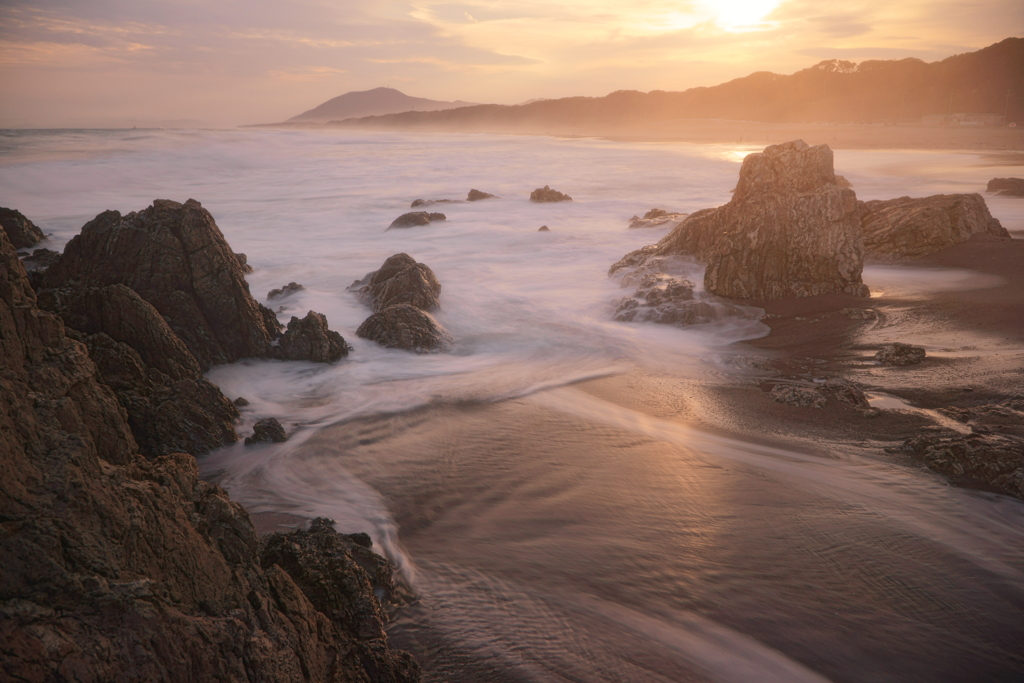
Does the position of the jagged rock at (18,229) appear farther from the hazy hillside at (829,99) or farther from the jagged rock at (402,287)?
the hazy hillside at (829,99)

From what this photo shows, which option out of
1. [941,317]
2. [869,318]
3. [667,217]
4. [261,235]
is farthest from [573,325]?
[261,235]

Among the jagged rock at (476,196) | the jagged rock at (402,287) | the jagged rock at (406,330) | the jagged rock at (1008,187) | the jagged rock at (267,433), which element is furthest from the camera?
the jagged rock at (476,196)

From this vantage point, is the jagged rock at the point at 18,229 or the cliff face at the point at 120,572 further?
the jagged rock at the point at 18,229

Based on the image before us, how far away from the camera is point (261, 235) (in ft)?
48.2

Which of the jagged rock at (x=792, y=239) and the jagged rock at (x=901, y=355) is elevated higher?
the jagged rock at (x=792, y=239)

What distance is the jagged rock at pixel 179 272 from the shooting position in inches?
230

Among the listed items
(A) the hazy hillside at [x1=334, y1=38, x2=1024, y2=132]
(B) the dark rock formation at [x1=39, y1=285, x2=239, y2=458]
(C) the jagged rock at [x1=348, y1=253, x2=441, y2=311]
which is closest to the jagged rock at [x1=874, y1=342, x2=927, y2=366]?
(C) the jagged rock at [x1=348, y1=253, x2=441, y2=311]

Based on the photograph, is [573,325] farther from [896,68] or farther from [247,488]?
A: [896,68]

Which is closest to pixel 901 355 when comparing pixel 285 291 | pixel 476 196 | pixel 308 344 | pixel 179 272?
pixel 308 344

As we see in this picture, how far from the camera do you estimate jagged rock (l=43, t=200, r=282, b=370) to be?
5848 millimetres

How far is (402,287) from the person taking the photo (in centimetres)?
827

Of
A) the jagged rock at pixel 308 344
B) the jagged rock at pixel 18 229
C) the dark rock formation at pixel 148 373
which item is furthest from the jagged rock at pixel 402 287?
the jagged rock at pixel 18 229

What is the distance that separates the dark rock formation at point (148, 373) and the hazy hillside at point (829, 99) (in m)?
67.7

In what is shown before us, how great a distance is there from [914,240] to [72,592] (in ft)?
37.3
